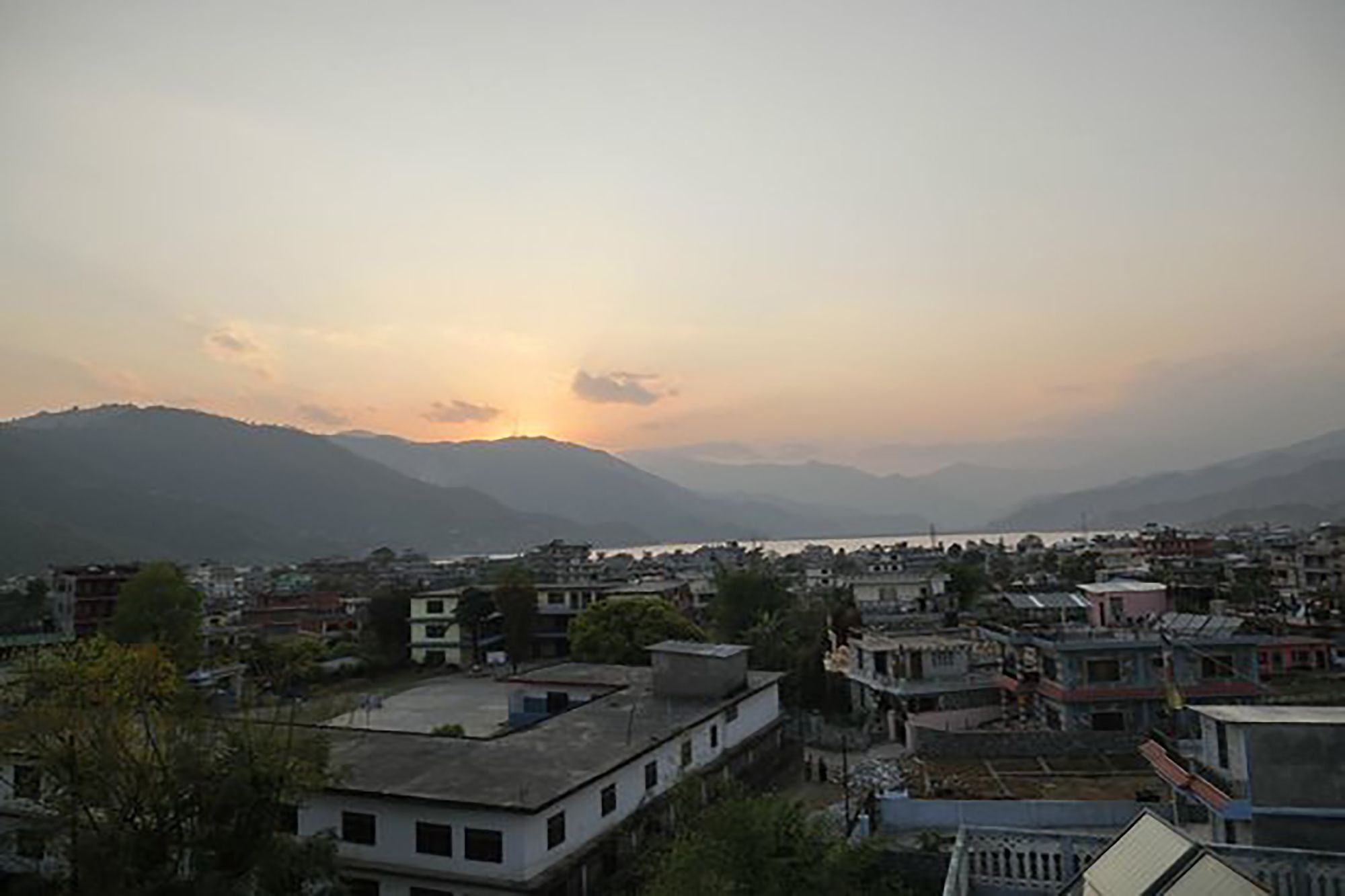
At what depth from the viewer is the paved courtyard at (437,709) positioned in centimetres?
3778

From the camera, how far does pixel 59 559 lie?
13312 cm

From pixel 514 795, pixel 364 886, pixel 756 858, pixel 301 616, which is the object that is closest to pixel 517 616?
pixel 301 616

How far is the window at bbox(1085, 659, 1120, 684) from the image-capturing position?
94.4 ft

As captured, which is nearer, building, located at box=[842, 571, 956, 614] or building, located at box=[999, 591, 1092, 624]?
building, located at box=[999, 591, 1092, 624]

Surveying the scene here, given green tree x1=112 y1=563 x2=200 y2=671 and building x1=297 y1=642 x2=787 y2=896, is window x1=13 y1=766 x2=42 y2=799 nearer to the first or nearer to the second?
building x1=297 y1=642 x2=787 y2=896

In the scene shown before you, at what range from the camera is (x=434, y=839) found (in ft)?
58.8

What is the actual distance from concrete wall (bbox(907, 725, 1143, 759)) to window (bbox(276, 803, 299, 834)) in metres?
17.2

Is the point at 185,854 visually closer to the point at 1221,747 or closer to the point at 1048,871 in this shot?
the point at 1048,871

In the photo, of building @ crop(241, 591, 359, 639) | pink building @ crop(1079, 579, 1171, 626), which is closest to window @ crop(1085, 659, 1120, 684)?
pink building @ crop(1079, 579, 1171, 626)

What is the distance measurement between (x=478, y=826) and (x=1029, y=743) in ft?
54.4

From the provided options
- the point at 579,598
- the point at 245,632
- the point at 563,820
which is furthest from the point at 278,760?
the point at 245,632

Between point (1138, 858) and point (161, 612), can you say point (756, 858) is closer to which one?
point (1138, 858)

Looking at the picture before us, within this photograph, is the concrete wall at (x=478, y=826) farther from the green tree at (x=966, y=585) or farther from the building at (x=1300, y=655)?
the green tree at (x=966, y=585)

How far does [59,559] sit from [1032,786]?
148 metres
